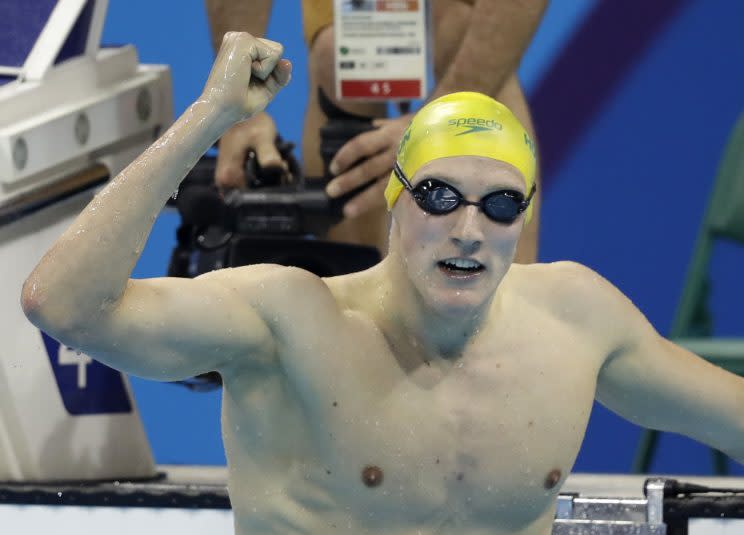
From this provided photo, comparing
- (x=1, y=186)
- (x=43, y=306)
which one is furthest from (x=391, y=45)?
(x=43, y=306)

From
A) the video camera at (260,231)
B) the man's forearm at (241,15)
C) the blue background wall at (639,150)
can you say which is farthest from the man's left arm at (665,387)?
the blue background wall at (639,150)

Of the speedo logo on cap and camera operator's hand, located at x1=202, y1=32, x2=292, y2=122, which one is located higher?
camera operator's hand, located at x1=202, y1=32, x2=292, y2=122

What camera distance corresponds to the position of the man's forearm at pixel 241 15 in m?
3.75

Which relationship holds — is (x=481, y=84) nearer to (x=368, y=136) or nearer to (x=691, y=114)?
(x=368, y=136)

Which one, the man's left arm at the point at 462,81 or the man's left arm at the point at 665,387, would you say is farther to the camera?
the man's left arm at the point at 462,81

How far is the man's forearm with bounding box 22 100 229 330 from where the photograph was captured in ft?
6.18

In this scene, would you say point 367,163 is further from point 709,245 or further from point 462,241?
point 462,241

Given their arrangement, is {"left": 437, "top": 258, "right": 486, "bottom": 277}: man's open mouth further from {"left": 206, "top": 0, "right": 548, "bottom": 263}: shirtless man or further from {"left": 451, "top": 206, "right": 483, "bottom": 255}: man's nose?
{"left": 206, "top": 0, "right": 548, "bottom": 263}: shirtless man

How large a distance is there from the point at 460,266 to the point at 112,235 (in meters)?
0.46

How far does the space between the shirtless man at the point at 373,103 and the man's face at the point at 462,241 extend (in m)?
1.25

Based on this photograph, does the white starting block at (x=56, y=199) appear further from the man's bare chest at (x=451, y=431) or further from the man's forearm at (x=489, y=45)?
the man's bare chest at (x=451, y=431)

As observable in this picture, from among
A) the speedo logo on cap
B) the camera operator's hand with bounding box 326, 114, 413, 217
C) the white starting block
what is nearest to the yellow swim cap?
the speedo logo on cap

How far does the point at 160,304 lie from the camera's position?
1.99 meters

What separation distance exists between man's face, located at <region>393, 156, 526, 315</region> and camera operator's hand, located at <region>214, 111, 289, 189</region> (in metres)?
1.42
